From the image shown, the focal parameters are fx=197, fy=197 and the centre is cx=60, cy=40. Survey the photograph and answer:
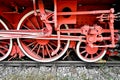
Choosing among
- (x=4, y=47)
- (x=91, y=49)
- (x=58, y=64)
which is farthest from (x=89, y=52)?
(x=4, y=47)

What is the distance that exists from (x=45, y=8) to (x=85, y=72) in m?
1.60

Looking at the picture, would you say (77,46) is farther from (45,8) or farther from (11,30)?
(11,30)

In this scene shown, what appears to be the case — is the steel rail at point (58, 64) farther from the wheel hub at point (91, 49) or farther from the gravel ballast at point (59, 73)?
the wheel hub at point (91, 49)

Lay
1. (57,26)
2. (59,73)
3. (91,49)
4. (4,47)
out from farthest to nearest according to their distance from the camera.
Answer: (4,47), (91,49), (59,73), (57,26)

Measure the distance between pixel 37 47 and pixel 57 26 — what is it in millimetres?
964

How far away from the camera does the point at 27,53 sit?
172 inches

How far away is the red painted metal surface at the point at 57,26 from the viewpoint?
12.7 feet

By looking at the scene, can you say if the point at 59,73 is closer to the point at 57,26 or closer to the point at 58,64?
the point at 58,64

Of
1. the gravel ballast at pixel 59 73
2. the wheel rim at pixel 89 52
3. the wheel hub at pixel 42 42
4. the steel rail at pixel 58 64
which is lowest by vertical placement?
the gravel ballast at pixel 59 73

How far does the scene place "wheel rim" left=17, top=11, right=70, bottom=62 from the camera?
4285mm

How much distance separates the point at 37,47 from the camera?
4570mm

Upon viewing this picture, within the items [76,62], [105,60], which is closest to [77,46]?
[76,62]

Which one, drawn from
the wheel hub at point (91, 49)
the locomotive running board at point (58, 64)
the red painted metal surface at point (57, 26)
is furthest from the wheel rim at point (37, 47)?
the wheel hub at point (91, 49)

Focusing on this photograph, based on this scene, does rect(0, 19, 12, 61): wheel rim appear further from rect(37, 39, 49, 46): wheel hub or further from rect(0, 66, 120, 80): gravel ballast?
rect(37, 39, 49, 46): wheel hub
